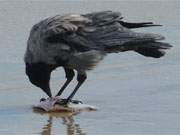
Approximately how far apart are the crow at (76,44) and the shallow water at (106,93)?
356mm

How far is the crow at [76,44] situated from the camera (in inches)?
301

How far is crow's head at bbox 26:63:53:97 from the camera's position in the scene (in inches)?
304

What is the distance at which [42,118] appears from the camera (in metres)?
Answer: 7.28

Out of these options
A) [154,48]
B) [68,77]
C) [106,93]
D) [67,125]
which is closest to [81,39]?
[68,77]

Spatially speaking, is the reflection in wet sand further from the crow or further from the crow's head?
the crow's head

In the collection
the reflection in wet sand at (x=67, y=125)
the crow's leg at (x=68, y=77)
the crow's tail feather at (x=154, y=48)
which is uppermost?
the crow's tail feather at (x=154, y=48)

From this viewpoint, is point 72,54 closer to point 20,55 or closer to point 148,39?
point 148,39

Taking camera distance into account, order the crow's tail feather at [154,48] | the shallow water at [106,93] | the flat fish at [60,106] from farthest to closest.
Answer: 1. the crow's tail feather at [154,48]
2. the flat fish at [60,106]
3. the shallow water at [106,93]

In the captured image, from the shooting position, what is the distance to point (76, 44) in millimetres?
7785

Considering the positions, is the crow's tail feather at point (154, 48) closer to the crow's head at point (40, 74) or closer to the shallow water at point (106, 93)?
the shallow water at point (106, 93)

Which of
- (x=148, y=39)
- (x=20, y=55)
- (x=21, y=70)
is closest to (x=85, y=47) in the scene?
(x=148, y=39)

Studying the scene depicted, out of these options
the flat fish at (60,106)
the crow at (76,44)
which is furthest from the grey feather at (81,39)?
the flat fish at (60,106)

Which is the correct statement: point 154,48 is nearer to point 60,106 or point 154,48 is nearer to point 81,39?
point 81,39

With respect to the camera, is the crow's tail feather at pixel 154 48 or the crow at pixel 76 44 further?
the crow's tail feather at pixel 154 48
